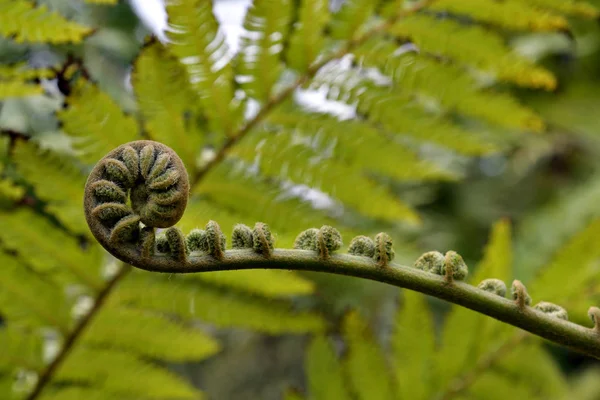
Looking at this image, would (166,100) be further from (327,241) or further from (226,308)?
(327,241)

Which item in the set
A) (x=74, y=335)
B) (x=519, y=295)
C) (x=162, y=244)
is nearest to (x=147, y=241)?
(x=162, y=244)

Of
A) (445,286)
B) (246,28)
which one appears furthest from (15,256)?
(445,286)

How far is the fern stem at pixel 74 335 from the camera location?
4.54ft

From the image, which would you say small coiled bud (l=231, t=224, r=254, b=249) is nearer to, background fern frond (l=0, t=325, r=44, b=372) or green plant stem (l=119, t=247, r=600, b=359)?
green plant stem (l=119, t=247, r=600, b=359)

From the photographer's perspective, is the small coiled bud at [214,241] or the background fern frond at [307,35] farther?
the background fern frond at [307,35]

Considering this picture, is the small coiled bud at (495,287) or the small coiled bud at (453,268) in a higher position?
the small coiled bud at (495,287)

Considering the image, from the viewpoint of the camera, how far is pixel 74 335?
4.64 feet

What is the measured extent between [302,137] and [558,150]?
244 cm

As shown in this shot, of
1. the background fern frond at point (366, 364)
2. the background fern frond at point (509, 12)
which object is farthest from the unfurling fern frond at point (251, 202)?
the background fern frond at point (509, 12)

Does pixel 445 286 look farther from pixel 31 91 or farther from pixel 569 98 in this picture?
pixel 569 98

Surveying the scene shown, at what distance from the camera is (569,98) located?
3.47 meters

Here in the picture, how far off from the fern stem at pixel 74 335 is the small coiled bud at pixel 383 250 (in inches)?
32.2

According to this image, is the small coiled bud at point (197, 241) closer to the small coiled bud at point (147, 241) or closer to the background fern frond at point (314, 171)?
the small coiled bud at point (147, 241)

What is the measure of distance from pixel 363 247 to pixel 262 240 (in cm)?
12
